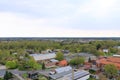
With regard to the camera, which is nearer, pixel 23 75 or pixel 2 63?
pixel 23 75

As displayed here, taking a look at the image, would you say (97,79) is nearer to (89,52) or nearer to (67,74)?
(67,74)

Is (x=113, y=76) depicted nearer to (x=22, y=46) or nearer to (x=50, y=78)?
(x=50, y=78)

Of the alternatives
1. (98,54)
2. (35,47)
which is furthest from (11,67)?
(35,47)

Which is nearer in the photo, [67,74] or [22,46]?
[67,74]

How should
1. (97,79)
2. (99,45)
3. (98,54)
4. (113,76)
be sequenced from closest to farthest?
(97,79), (113,76), (98,54), (99,45)

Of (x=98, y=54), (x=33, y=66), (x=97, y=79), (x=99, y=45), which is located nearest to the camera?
(x=97, y=79)

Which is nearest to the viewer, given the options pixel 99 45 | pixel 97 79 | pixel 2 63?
pixel 97 79

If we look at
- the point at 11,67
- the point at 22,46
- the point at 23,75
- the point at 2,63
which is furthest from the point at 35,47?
the point at 23,75

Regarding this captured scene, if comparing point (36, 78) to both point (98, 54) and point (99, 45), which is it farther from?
point (99, 45)

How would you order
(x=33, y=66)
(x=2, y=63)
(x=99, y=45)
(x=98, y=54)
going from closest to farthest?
(x=33, y=66)
(x=2, y=63)
(x=98, y=54)
(x=99, y=45)
